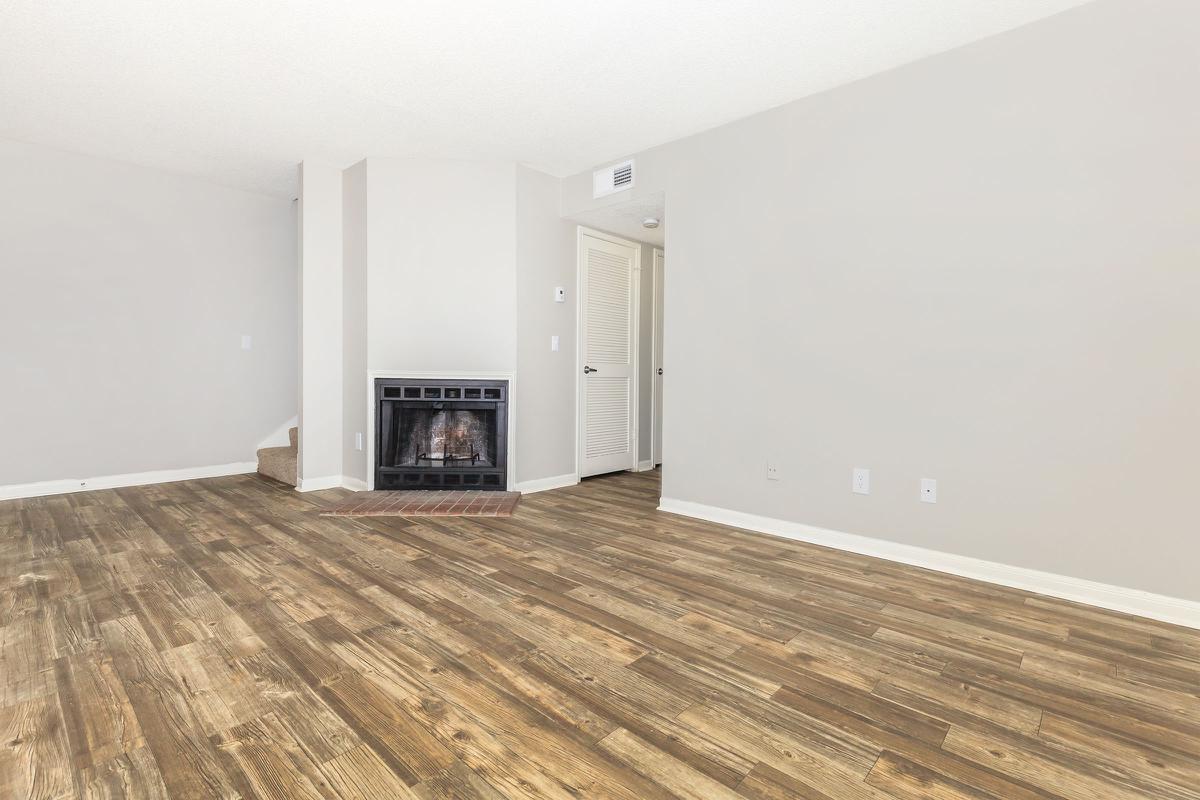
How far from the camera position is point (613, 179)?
424 centimetres

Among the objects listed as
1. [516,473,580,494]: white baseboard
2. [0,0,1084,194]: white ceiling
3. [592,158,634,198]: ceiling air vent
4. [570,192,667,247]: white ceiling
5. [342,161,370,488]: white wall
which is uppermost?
[0,0,1084,194]: white ceiling

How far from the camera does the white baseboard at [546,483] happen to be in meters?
4.46

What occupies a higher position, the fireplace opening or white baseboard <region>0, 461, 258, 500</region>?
the fireplace opening

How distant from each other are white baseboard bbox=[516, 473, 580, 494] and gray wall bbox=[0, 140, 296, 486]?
8.66 ft

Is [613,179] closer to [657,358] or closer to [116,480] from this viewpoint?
[657,358]

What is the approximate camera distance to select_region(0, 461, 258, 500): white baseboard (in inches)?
164

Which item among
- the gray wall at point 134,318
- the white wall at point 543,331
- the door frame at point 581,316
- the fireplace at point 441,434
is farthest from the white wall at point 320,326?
the door frame at point 581,316

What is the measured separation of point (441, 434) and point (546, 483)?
90 centimetres

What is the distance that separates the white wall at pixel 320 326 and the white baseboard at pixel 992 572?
3073 millimetres

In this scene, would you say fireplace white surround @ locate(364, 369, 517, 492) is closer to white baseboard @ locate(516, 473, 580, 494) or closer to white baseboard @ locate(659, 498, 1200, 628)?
white baseboard @ locate(516, 473, 580, 494)

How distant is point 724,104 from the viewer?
331 cm

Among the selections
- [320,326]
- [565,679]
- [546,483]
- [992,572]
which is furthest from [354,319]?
[992,572]

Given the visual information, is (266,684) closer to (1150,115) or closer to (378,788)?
(378,788)

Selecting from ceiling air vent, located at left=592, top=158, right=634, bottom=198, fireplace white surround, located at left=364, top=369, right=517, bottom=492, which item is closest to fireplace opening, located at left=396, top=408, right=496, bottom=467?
fireplace white surround, located at left=364, top=369, right=517, bottom=492
